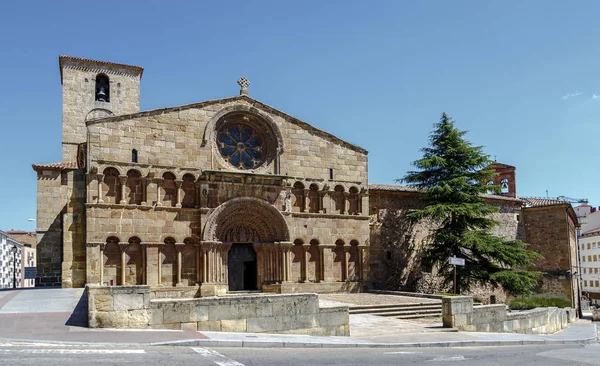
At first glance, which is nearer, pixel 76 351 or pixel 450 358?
pixel 76 351

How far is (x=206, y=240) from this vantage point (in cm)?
2481

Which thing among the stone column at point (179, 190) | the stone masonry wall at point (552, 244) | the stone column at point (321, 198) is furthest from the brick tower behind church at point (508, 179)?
the stone column at point (179, 190)

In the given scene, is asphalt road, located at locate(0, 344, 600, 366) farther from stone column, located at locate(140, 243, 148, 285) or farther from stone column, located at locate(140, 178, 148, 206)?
stone column, located at locate(140, 178, 148, 206)

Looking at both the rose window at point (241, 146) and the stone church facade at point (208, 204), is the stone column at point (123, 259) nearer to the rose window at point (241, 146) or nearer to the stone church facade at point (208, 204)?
the stone church facade at point (208, 204)

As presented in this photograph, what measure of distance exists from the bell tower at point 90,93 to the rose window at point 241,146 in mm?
14836

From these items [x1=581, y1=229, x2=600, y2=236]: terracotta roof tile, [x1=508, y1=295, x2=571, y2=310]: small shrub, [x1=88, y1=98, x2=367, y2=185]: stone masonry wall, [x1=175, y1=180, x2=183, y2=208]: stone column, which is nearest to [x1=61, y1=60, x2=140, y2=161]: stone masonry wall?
[x1=88, y1=98, x2=367, y2=185]: stone masonry wall

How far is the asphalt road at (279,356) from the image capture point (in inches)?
365

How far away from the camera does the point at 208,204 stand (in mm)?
25141

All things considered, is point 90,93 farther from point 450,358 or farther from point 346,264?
point 450,358

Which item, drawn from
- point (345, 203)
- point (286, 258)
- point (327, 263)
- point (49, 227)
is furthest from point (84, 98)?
point (327, 263)

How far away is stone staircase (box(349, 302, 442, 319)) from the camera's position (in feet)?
69.8

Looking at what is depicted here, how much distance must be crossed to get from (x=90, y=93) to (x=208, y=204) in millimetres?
18181

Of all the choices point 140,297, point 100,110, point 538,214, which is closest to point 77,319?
point 140,297

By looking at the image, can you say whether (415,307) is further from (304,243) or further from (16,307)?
(16,307)
